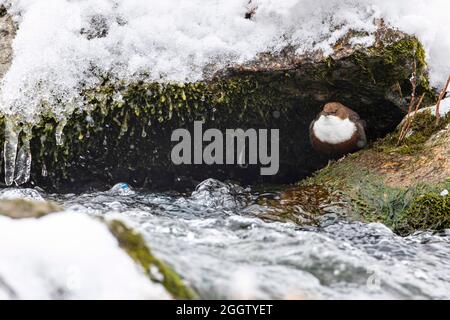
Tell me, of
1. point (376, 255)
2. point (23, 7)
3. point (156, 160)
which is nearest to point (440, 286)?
point (376, 255)

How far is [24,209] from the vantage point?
2.43m

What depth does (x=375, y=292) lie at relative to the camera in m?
2.59

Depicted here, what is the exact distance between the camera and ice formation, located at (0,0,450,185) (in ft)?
16.5

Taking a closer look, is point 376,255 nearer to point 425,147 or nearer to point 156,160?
point 425,147

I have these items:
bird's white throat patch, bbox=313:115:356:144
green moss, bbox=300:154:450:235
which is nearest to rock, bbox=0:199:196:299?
green moss, bbox=300:154:450:235

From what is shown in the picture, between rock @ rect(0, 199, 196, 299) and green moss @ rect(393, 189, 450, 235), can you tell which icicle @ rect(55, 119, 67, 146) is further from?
green moss @ rect(393, 189, 450, 235)

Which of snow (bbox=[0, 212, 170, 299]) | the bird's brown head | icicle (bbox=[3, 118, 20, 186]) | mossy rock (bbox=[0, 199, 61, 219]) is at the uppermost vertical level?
the bird's brown head

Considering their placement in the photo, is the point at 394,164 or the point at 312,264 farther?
the point at 394,164

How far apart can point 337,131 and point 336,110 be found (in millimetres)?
192

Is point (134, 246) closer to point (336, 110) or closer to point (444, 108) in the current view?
point (336, 110)

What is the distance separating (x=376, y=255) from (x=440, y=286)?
49cm

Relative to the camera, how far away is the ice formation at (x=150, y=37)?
5016 millimetres

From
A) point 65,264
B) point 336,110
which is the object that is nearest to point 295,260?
point 65,264
